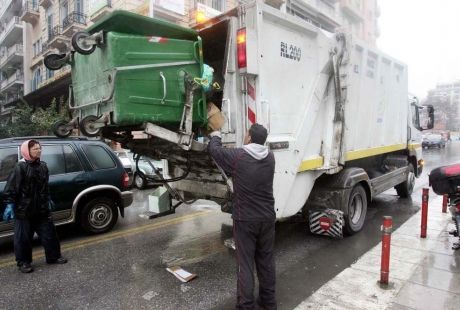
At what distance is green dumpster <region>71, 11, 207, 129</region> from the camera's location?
3.60 metres

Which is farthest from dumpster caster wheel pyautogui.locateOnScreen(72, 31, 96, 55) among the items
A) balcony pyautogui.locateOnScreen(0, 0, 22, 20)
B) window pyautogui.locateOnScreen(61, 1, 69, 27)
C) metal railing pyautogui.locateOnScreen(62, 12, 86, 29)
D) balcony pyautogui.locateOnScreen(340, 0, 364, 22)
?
balcony pyautogui.locateOnScreen(0, 0, 22, 20)

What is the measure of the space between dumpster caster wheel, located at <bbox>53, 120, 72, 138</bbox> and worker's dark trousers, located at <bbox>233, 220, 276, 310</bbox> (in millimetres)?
2239

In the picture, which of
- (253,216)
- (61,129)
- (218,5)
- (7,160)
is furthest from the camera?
(218,5)

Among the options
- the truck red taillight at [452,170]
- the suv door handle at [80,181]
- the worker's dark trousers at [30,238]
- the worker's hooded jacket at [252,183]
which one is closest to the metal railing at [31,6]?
the suv door handle at [80,181]

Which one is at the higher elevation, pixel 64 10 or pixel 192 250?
pixel 64 10

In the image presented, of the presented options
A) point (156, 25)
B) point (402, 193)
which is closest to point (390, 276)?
point (156, 25)

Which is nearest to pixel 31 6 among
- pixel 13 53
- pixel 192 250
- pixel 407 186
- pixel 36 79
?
pixel 36 79

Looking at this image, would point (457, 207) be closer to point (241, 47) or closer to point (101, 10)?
point (241, 47)

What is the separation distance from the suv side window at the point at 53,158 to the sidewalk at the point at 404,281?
13.9 ft

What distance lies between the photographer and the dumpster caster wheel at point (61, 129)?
4.18 meters

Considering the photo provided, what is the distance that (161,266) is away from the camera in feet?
15.8

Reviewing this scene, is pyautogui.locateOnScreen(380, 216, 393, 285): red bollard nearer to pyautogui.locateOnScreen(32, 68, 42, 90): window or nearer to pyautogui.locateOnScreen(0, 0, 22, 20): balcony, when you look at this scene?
pyautogui.locateOnScreen(32, 68, 42, 90): window

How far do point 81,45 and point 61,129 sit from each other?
107 cm

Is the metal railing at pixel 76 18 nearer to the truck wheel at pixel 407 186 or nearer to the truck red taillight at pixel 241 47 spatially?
the truck wheel at pixel 407 186
